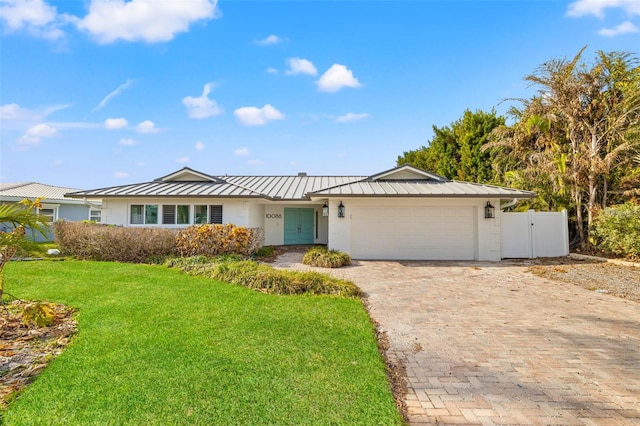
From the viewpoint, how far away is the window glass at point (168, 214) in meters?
14.5

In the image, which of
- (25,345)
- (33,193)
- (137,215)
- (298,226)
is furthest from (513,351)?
(33,193)

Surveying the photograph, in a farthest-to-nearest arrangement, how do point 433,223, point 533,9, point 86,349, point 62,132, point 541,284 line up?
point 433,223 → point 62,132 → point 533,9 → point 541,284 → point 86,349

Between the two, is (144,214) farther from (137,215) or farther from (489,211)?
(489,211)

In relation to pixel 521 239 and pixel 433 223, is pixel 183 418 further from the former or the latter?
pixel 521 239

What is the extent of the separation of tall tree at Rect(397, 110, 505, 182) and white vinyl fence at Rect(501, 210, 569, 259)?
662 centimetres

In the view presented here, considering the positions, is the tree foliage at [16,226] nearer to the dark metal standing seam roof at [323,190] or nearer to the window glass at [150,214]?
the dark metal standing seam roof at [323,190]

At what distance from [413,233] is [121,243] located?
11617 mm

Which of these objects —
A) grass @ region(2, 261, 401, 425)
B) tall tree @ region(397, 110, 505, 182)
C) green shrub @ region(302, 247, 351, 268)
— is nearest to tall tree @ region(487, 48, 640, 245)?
tall tree @ region(397, 110, 505, 182)

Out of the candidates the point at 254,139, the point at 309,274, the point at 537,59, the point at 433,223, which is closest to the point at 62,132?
the point at 254,139

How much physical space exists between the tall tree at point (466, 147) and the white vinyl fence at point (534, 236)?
662 centimetres

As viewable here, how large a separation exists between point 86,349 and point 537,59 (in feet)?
63.1

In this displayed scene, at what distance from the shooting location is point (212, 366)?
3.71 m

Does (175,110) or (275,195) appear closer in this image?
(175,110)

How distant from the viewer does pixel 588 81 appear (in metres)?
13.7
